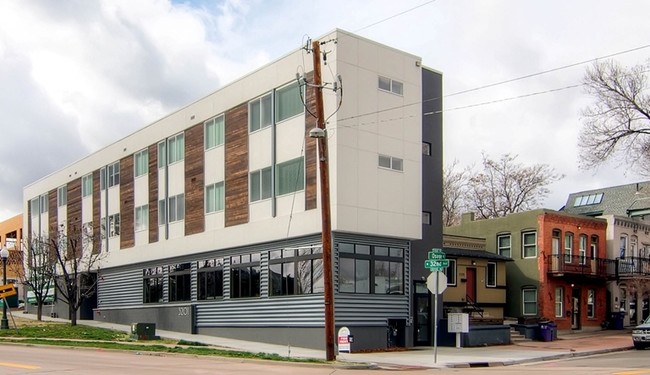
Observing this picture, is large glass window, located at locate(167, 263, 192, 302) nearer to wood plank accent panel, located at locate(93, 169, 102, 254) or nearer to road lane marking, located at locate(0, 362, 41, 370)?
wood plank accent panel, located at locate(93, 169, 102, 254)

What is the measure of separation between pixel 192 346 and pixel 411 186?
10539 millimetres

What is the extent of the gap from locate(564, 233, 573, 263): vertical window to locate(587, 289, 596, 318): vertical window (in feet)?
10.6

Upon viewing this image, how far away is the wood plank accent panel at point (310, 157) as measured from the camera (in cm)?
2843

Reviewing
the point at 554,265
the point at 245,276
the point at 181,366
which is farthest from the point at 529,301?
the point at 181,366

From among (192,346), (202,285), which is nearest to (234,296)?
(202,285)

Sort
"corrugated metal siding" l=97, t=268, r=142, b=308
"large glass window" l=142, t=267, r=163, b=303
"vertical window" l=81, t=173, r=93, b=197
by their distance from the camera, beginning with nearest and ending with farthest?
"large glass window" l=142, t=267, r=163, b=303, "corrugated metal siding" l=97, t=268, r=142, b=308, "vertical window" l=81, t=173, r=93, b=197

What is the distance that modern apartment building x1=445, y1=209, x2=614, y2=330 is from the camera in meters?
40.0

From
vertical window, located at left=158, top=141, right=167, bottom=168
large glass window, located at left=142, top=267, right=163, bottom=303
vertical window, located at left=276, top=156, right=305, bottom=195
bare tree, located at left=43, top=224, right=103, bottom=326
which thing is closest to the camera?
vertical window, located at left=276, top=156, right=305, bottom=195

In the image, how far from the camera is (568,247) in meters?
41.3

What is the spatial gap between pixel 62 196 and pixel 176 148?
1774 cm

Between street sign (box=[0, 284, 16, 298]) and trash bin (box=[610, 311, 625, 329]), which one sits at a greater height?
street sign (box=[0, 284, 16, 298])

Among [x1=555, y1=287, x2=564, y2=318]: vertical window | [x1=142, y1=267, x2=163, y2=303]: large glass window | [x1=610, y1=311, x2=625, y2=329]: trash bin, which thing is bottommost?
[x1=610, y1=311, x2=625, y2=329]: trash bin

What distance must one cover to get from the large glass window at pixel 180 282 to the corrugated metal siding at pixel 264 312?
1557mm

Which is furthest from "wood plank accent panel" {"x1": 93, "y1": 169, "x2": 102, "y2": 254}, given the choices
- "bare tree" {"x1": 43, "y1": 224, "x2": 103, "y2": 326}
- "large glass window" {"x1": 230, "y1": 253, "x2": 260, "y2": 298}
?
"large glass window" {"x1": 230, "y1": 253, "x2": 260, "y2": 298}
